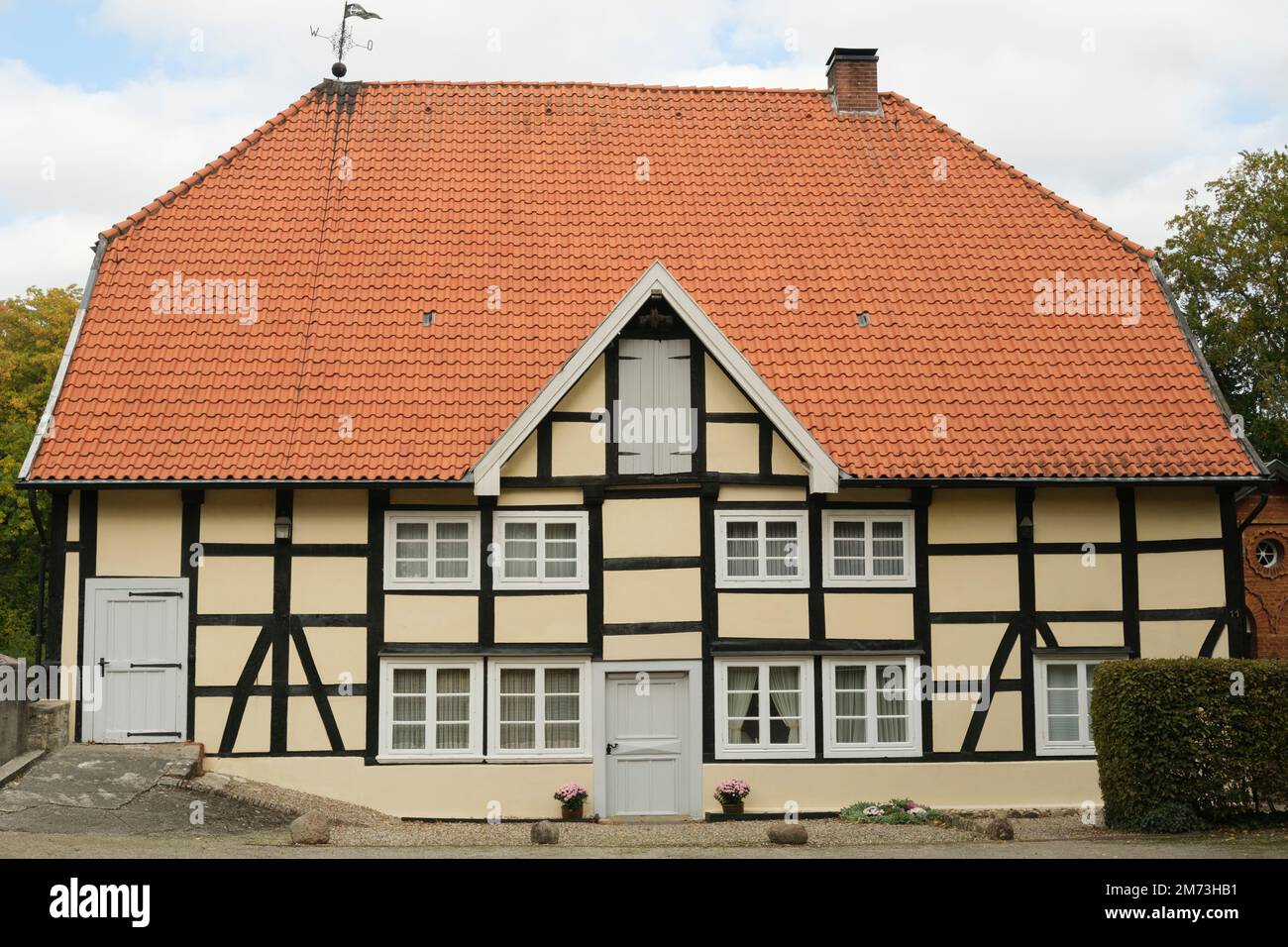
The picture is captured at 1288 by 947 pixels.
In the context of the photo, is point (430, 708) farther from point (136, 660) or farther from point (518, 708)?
point (136, 660)

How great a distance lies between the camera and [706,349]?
1614 centimetres

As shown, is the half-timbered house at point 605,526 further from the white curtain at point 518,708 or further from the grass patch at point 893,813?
the grass patch at point 893,813

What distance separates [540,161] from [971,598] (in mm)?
9095

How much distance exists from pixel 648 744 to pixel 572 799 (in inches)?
46.4

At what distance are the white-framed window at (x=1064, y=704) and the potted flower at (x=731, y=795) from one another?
3823 millimetres

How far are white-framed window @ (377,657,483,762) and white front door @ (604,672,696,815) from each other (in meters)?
1.63

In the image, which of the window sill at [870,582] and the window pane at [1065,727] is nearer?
the window sill at [870,582]

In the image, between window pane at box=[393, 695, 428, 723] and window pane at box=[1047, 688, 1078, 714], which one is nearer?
window pane at box=[393, 695, 428, 723]

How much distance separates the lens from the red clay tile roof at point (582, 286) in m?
16.6

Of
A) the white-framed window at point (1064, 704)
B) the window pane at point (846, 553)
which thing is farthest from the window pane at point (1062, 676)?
the window pane at point (846, 553)

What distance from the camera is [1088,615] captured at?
16.9 meters

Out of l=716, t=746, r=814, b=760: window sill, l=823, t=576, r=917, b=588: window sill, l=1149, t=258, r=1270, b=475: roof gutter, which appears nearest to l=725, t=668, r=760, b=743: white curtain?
l=716, t=746, r=814, b=760: window sill

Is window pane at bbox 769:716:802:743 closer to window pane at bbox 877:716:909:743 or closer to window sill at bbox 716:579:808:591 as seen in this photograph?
window pane at bbox 877:716:909:743

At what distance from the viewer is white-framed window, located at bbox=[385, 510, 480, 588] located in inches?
639
